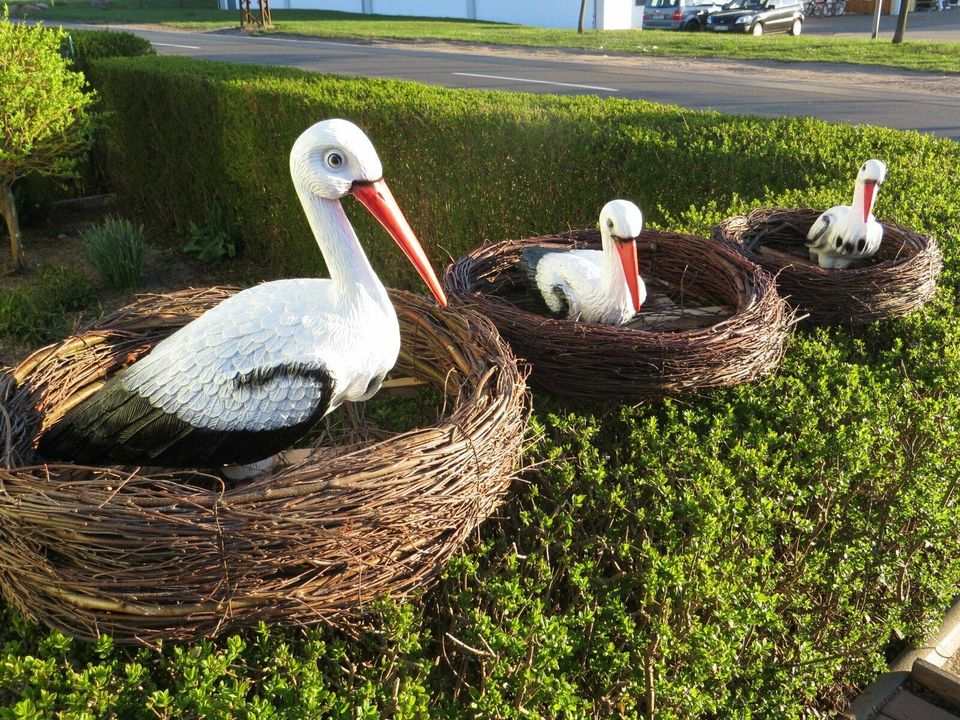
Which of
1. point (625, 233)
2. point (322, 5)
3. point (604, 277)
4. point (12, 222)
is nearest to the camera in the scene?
point (625, 233)

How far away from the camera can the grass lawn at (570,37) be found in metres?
16.4

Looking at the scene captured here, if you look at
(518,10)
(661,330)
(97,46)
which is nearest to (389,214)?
(661,330)

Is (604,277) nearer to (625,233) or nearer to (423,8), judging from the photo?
(625,233)

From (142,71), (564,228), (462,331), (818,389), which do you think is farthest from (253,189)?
(818,389)

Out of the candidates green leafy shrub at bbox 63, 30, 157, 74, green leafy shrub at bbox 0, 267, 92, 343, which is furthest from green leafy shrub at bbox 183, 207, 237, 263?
green leafy shrub at bbox 63, 30, 157, 74

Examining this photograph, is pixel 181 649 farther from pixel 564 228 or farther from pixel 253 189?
pixel 253 189

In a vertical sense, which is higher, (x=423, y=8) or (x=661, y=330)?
(x=423, y=8)

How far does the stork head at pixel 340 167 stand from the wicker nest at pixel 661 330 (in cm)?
68

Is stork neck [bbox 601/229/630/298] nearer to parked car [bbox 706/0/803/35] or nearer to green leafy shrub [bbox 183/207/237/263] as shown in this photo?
green leafy shrub [bbox 183/207/237/263]

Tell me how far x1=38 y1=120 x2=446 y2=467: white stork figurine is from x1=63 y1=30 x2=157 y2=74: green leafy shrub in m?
8.28

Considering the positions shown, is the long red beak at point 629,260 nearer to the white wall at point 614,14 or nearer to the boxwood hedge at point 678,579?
the boxwood hedge at point 678,579

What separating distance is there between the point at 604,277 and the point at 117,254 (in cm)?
543

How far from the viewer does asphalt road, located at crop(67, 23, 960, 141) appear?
10922 millimetres

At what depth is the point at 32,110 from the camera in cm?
659
